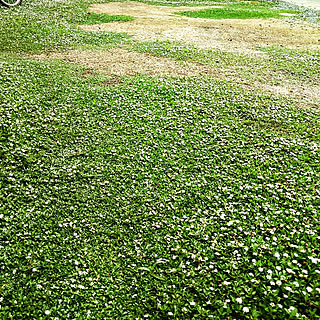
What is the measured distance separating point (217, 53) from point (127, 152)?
11.2 m

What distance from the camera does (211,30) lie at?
73.8 ft

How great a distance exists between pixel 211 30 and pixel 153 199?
19462mm

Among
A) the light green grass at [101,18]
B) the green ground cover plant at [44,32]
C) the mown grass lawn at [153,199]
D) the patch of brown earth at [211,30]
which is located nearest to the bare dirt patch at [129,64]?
the mown grass lawn at [153,199]

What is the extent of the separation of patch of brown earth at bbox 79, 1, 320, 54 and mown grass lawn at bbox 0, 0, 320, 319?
829 centimetres

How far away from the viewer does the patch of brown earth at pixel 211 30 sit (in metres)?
19.3

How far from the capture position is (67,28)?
61.5 feet

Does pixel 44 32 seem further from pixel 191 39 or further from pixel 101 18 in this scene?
pixel 191 39

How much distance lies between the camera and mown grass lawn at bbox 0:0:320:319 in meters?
5.21

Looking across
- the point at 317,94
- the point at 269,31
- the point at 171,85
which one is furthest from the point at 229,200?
the point at 269,31

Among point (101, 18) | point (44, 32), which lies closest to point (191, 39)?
point (101, 18)

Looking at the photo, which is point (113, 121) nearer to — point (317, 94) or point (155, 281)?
point (155, 281)

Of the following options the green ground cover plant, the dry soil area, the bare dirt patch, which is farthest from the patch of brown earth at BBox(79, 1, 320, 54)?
the bare dirt patch

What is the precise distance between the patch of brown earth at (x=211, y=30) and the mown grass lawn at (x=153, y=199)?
326 inches

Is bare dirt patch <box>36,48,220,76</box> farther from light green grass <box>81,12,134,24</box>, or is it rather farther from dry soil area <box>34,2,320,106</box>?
light green grass <box>81,12,134,24</box>
